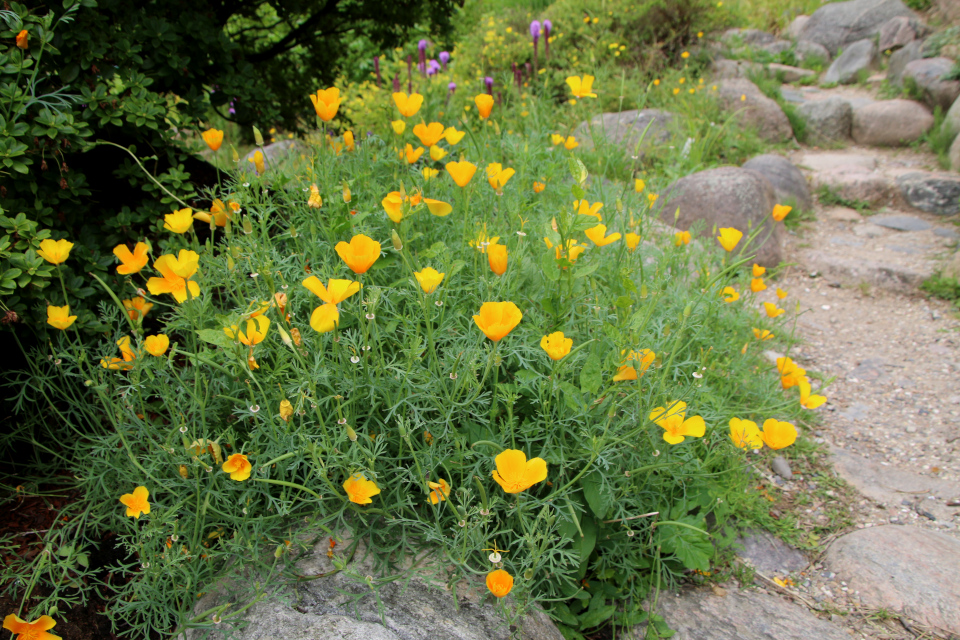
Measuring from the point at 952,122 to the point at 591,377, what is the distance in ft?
20.5

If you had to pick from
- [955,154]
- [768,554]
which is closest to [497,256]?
[768,554]

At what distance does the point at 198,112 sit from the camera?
2.32m

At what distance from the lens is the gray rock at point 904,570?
173 cm

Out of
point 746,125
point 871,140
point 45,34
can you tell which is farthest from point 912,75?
point 45,34

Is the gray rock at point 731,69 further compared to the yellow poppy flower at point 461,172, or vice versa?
the gray rock at point 731,69

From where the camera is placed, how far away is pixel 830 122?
6277 millimetres

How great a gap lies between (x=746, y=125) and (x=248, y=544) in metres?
5.98

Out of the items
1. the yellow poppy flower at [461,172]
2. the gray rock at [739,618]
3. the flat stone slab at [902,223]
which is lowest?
the flat stone slab at [902,223]

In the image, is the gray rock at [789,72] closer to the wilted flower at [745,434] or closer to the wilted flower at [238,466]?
the wilted flower at [745,434]

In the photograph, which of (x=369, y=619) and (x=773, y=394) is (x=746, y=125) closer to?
(x=773, y=394)

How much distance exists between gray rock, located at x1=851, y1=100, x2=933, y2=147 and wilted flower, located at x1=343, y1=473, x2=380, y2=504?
274 inches

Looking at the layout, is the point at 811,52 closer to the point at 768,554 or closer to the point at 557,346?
the point at 768,554

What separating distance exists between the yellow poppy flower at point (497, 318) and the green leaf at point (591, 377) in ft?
1.23

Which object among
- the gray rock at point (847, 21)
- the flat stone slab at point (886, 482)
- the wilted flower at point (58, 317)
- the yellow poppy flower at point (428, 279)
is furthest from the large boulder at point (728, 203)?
the gray rock at point (847, 21)
